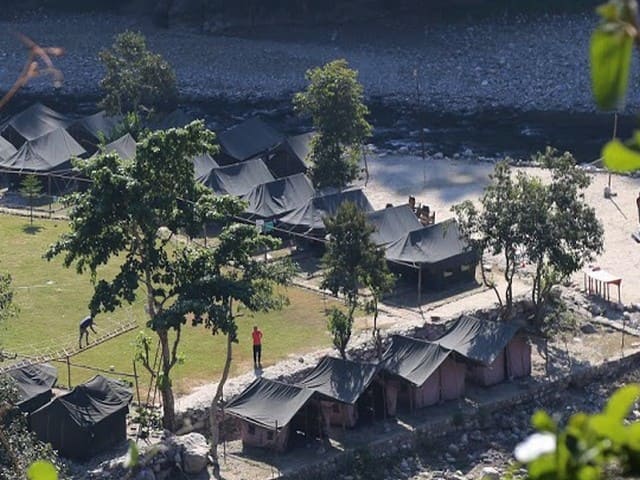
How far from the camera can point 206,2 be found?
212ft

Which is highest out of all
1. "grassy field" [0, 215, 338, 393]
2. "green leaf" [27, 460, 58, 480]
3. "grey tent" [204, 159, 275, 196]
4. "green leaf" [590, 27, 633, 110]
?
"green leaf" [590, 27, 633, 110]

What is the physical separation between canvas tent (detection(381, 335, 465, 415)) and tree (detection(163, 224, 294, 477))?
10.0 feet

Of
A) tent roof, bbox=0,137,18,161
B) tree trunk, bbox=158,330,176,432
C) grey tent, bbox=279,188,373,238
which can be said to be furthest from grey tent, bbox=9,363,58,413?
tent roof, bbox=0,137,18,161

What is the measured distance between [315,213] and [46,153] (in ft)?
31.0

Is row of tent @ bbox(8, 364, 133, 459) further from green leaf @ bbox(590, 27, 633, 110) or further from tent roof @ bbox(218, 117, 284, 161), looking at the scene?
green leaf @ bbox(590, 27, 633, 110)

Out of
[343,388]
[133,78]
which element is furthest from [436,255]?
[133,78]

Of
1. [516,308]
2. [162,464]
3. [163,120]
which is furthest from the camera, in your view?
[163,120]

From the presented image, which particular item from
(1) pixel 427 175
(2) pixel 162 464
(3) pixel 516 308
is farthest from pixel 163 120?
(2) pixel 162 464

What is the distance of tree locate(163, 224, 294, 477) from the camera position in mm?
22156

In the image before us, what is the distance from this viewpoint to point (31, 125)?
1672 inches

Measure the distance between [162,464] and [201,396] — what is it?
2679mm

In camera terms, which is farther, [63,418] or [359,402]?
[359,402]

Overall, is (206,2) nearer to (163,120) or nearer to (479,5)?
(479,5)

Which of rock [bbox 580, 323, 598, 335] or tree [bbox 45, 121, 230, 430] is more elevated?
tree [bbox 45, 121, 230, 430]
